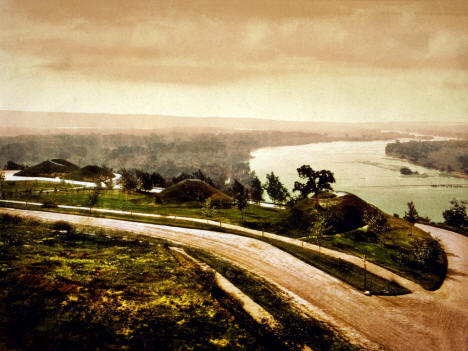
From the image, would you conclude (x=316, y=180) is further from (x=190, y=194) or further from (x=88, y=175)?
(x=88, y=175)

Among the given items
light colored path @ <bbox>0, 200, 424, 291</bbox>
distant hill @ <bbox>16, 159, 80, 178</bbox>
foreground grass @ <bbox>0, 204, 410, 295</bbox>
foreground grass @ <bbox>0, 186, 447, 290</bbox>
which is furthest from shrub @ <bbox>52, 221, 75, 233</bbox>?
distant hill @ <bbox>16, 159, 80, 178</bbox>

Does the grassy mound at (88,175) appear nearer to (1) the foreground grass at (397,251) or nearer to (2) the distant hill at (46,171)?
(2) the distant hill at (46,171)

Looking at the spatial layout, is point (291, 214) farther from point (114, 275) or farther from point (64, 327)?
point (64, 327)

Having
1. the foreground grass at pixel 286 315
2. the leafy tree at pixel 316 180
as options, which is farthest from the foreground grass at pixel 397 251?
the foreground grass at pixel 286 315

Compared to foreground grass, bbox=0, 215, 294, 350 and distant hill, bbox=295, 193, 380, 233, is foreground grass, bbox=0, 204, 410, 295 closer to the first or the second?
foreground grass, bbox=0, 215, 294, 350

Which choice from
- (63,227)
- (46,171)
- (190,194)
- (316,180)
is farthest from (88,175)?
(316,180)

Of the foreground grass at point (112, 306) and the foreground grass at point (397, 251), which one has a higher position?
the foreground grass at point (112, 306)

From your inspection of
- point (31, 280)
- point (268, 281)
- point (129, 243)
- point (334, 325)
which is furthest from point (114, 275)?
point (334, 325)

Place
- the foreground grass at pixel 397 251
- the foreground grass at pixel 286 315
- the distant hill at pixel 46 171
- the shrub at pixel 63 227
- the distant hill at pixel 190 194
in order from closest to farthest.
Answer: the foreground grass at pixel 286 315, the foreground grass at pixel 397 251, the shrub at pixel 63 227, the distant hill at pixel 190 194, the distant hill at pixel 46 171
